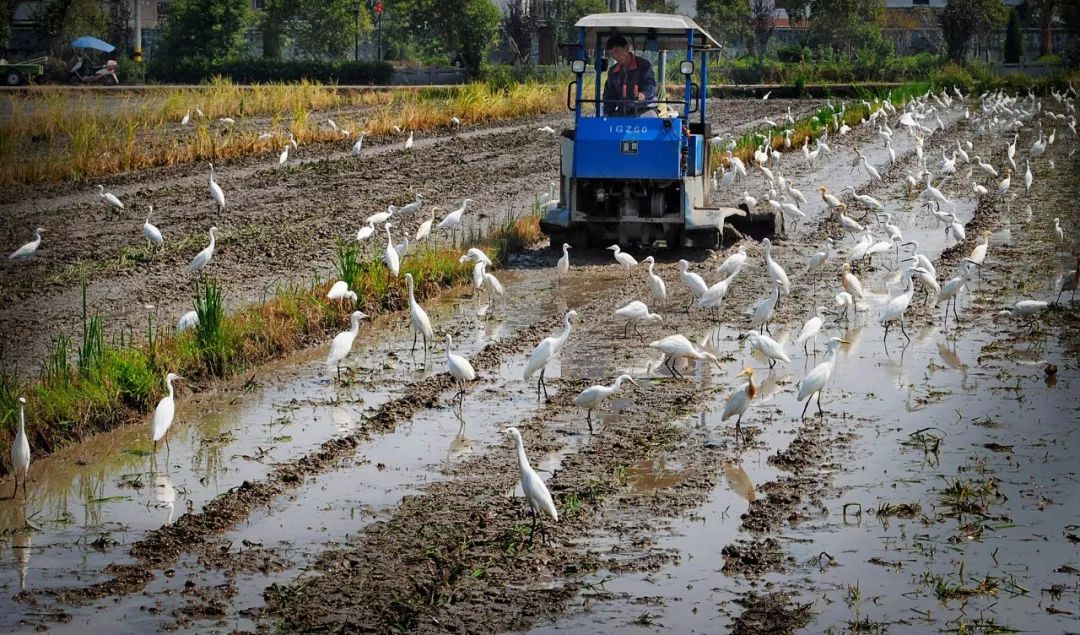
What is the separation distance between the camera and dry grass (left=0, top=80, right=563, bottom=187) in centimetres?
2178

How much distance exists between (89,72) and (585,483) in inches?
1707

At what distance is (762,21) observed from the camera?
6556 cm

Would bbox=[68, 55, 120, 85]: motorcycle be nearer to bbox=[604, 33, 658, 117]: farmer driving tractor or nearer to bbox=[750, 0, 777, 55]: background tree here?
bbox=[750, 0, 777, 55]: background tree

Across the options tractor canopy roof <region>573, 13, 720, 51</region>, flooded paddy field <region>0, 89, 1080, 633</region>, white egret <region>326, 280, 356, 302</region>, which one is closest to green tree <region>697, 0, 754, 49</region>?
tractor canopy roof <region>573, 13, 720, 51</region>

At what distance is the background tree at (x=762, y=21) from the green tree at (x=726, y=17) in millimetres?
450

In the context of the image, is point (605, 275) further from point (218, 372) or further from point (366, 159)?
point (366, 159)

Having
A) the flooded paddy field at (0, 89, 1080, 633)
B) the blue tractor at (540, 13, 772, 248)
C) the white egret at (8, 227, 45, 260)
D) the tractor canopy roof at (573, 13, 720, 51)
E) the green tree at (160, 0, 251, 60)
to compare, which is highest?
the green tree at (160, 0, 251, 60)

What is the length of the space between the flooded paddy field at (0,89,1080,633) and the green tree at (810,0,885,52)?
4984 cm

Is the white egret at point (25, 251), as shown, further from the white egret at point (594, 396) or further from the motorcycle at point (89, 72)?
the motorcycle at point (89, 72)

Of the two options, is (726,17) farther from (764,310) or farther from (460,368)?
(460,368)

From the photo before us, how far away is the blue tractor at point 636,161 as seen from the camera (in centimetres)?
1412

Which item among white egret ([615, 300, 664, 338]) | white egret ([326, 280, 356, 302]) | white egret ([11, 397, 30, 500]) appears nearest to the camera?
white egret ([11, 397, 30, 500])

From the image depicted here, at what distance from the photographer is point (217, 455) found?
8.33 metres

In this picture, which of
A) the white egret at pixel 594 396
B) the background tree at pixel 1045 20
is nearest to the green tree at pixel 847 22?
the background tree at pixel 1045 20
